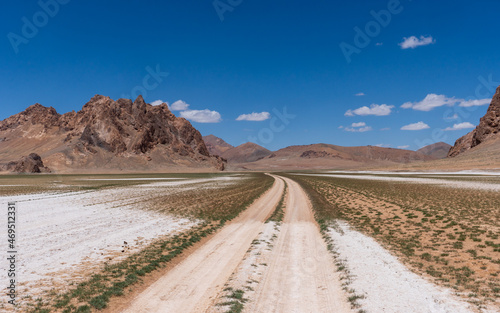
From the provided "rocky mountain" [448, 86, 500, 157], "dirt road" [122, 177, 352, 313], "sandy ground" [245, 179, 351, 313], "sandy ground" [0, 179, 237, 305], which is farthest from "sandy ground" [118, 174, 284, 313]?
"rocky mountain" [448, 86, 500, 157]

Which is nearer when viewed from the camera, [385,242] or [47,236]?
[385,242]

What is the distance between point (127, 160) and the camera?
192m

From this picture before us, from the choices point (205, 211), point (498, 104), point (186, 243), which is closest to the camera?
point (186, 243)

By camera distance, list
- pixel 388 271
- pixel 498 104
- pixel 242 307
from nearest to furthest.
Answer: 1. pixel 242 307
2. pixel 388 271
3. pixel 498 104

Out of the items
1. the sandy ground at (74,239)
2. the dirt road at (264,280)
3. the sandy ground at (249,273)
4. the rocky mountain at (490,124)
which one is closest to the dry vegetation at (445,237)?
the dirt road at (264,280)

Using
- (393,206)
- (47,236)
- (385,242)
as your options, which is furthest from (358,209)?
(47,236)

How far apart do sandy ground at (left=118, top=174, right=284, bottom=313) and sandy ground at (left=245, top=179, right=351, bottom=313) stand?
141cm

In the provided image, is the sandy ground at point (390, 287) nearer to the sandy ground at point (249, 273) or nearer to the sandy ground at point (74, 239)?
the sandy ground at point (249, 273)

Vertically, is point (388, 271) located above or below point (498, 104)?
below

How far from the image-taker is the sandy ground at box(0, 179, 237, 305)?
10703 millimetres

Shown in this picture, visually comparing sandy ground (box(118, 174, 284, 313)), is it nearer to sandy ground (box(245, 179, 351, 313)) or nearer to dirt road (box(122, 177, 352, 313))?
dirt road (box(122, 177, 352, 313))

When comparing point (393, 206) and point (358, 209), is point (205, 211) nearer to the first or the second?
point (358, 209)

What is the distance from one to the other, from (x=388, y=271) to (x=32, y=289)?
11773mm

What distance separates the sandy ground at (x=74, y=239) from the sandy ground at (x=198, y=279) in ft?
9.55
